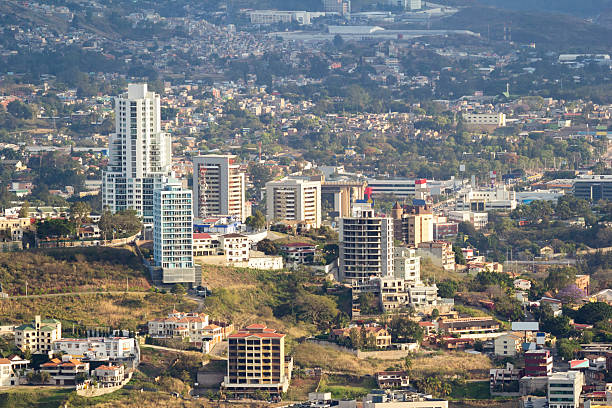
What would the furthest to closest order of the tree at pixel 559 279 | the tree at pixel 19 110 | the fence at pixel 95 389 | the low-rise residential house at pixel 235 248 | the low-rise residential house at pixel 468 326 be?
the tree at pixel 19 110 < the tree at pixel 559 279 < the low-rise residential house at pixel 235 248 < the low-rise residential house at pixel 468 326 < the fence at pixel 95 389

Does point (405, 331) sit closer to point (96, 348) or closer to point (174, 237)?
point (174, 237)

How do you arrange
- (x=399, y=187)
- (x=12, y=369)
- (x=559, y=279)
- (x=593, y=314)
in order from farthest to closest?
(x=399, y=187) → (x=559, y=279) → (x=593, y=314) → (x=12, y=369)

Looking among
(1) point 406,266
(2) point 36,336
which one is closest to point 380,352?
(1) point 406,266

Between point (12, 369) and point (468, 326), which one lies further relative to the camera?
point (468, 326)

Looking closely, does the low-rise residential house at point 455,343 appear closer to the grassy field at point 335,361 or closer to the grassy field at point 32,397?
the grassy field at point 335,361

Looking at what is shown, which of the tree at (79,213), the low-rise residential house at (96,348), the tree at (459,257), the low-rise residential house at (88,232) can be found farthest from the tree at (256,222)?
the low-rise residential house at (96,348)

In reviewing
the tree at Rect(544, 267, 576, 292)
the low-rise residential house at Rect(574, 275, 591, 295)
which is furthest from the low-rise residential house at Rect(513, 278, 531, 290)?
the low-rise residential house at Rect(574, 275, 591, 295)

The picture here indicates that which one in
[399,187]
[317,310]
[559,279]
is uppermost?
[317,310]
